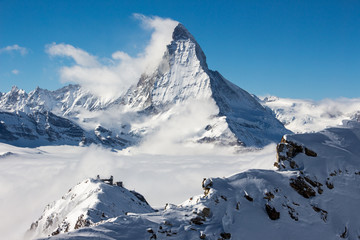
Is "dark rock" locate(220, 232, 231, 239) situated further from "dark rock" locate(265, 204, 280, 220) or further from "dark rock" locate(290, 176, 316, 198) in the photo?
"dark rock" locate(290, 176, 316, 198)

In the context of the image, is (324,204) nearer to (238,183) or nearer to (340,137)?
(238,183)

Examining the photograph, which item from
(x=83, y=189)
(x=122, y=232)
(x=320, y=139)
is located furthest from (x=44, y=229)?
(x=320, y=139)

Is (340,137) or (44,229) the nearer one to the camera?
(340,137)

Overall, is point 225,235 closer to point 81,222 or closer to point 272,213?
point 272,213

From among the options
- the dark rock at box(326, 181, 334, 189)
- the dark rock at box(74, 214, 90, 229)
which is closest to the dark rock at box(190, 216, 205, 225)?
the dark rock at box(326, 181, 334, 189)

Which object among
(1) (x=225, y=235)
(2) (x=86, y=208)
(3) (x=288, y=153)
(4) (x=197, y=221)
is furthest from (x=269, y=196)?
(2) (x=86, y=208)

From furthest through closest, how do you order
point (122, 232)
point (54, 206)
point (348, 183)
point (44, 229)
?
point (54, 206)
point (44, 229)
point (348, 183)
point (122, 232)

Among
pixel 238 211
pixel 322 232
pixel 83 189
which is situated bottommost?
pixel 322 232
